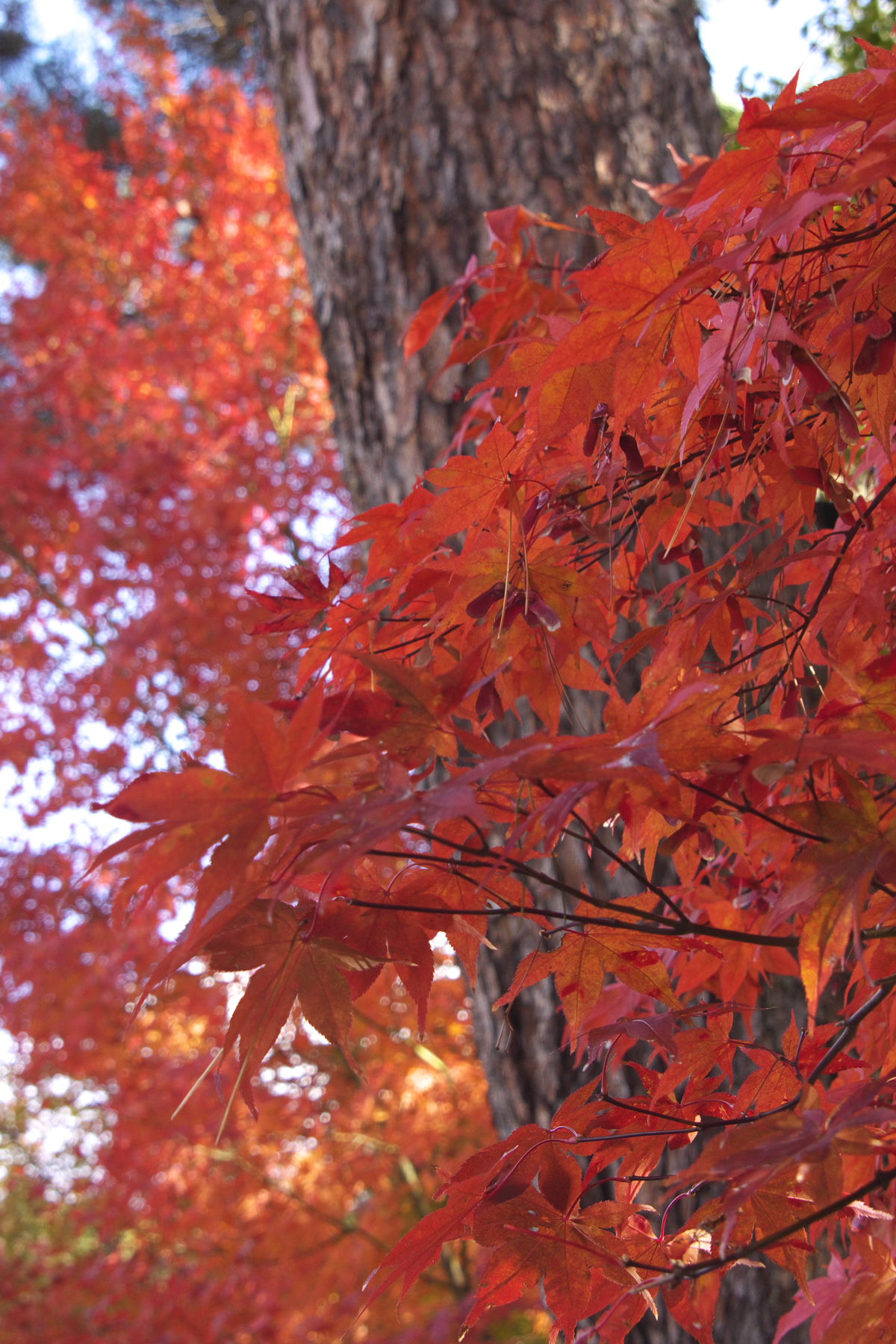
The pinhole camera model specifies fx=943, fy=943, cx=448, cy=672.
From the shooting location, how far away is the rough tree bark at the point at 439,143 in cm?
177

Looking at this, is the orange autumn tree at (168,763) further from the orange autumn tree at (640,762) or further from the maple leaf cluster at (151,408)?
the orange autumn tree at (640,762)

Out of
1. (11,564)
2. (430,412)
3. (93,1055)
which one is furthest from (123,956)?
(430,412)

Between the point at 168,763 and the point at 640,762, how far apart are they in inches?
167

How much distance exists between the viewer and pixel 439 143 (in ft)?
5.93

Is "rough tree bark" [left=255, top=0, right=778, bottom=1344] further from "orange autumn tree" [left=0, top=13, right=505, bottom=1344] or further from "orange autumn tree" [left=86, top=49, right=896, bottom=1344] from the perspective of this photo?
"orange autumn tree" [left=0, top=13, right=505, bottom=1344]

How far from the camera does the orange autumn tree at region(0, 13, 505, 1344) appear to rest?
3.97 m

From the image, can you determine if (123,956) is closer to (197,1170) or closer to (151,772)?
(197,1170)

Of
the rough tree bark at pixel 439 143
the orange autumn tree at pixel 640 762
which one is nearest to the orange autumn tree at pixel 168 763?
the rough tree bark at pixel 439 143

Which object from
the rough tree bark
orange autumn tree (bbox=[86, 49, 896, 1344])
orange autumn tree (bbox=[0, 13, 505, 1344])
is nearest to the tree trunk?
the rough tree bark

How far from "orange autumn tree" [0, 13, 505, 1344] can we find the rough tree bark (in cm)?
211

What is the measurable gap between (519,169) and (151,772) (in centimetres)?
168

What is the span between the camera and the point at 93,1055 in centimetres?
434

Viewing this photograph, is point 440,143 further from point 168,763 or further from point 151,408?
point 151,408

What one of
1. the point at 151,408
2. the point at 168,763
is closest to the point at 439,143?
the point at 168,763
